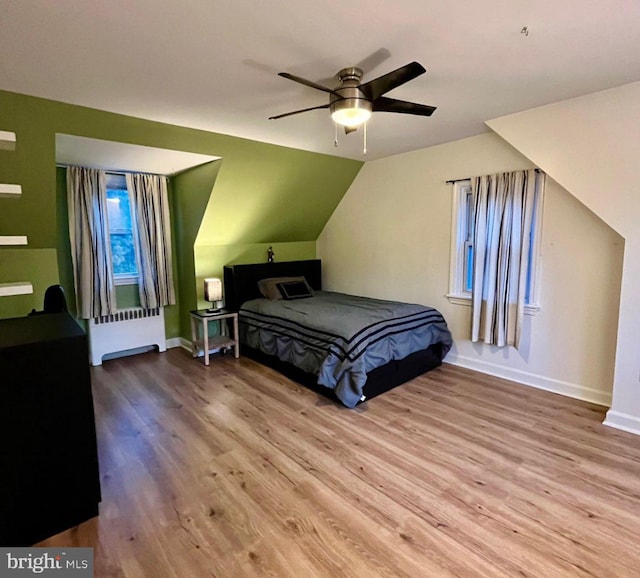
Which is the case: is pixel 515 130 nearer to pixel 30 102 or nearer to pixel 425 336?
pixel 425 336

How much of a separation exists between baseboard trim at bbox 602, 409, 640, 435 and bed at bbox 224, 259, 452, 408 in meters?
1.50

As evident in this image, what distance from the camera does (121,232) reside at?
4.36 m

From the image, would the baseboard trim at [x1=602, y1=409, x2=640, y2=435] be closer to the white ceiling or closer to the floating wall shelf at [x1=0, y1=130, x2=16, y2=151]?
the white ceiling

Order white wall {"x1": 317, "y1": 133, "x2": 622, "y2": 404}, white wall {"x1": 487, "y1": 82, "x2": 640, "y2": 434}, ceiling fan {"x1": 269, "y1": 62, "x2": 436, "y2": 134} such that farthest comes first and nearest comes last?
white wall {"x1": 317, "y1": 133, "x2": 622, "y2": 404}
white wall {"x1": 487, "y1": 82, "x2": 640, "y2": 434}
ceiling fan {"x1": 269, "y1": 62, "x2": 436, "y2": 134}

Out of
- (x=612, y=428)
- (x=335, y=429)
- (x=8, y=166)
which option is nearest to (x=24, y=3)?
(x=8, y=166)

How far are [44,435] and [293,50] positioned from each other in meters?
2.30

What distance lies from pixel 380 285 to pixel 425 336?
117cm

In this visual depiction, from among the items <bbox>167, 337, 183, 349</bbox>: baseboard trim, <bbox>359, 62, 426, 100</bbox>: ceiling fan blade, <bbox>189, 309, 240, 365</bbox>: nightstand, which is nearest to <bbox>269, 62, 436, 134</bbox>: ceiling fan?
<bbox>359, 62, 426, 100</bbox>: ceiling fan blade

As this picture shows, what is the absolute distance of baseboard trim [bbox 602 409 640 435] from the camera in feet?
8.76

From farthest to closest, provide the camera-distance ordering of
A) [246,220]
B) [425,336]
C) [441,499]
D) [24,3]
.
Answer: [246,220] → [425,336] → [441,499] → [24,3]

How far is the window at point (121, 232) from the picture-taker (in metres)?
4.25

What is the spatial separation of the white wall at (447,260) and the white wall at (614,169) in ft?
1.00

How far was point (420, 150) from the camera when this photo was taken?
13.4 ft

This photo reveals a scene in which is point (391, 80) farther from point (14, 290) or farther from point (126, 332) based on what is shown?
point (126, 332)
